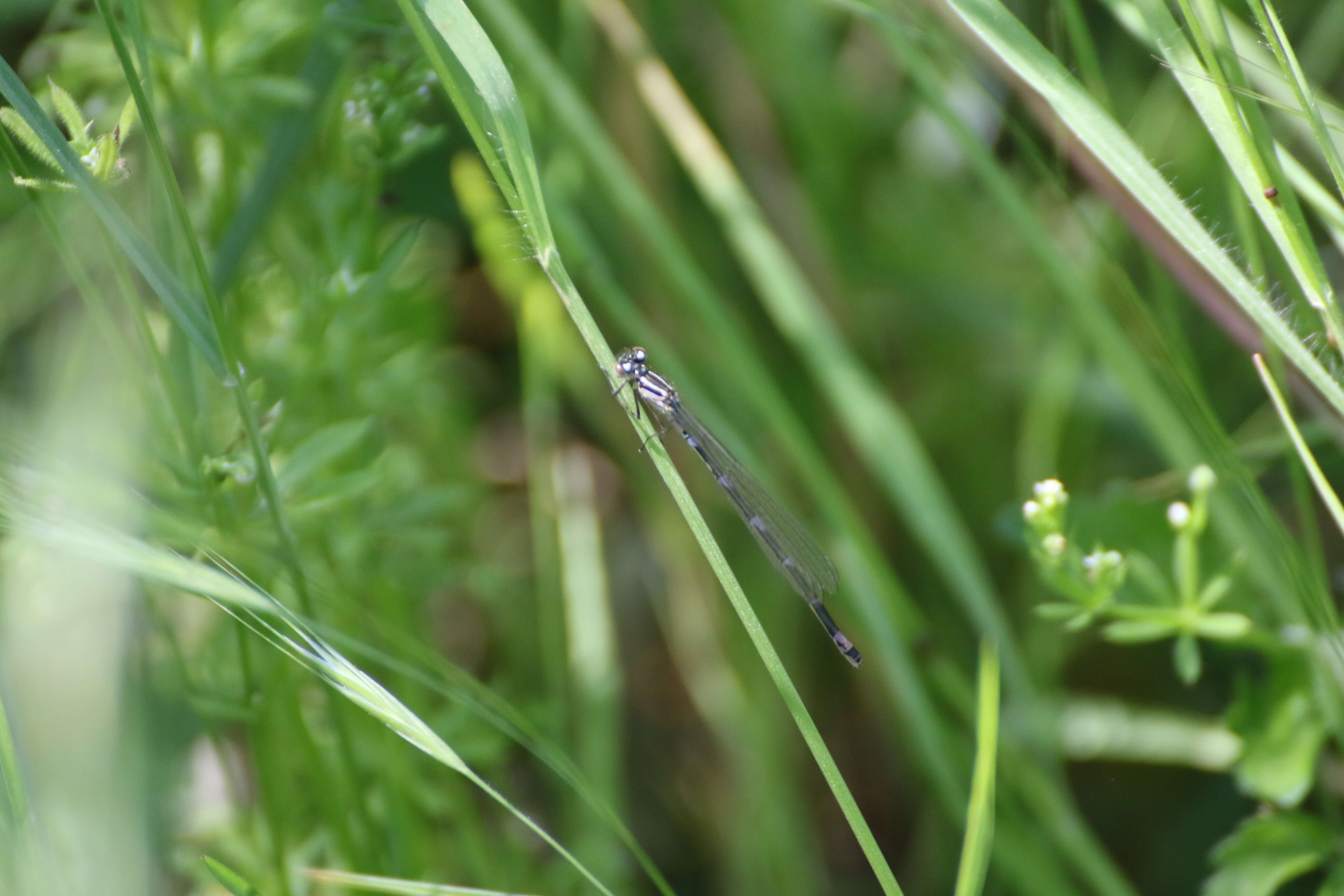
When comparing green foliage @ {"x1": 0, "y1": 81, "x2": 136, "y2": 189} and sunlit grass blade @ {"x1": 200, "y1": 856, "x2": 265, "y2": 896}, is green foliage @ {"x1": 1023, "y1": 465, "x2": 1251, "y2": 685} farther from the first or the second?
green foliage @ {"x1": 0, "y1": 81, "x2": 136, "y2": 189}

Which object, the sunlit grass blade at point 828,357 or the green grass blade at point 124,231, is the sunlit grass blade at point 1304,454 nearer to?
the sunlit grass blade at point 828,357

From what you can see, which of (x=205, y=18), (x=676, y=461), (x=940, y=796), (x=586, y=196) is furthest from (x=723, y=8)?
(x=940, y=796)

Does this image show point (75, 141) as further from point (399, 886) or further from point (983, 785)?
point (983, 785)

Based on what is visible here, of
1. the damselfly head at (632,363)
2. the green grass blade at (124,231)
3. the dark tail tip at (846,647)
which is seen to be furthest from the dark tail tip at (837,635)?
the green grass blade at (124,231)

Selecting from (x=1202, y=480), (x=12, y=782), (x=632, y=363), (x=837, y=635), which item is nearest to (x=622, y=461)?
(x=632, y=363)

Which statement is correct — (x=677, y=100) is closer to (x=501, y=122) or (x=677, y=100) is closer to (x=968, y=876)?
(x=501, y=122)
